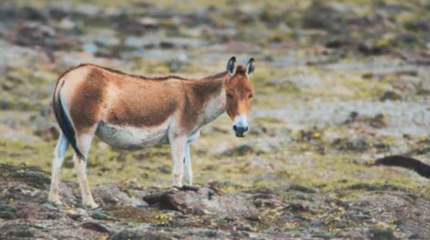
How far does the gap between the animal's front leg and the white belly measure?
0.21m

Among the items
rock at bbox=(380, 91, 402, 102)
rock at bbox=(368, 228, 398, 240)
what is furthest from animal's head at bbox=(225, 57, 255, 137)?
rock at bbox=(380, 91, 402, 102)

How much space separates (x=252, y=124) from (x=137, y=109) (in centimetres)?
A: 1022

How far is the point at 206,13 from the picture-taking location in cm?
4984

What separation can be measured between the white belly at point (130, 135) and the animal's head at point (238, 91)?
103 cm

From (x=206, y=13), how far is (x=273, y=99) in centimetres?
2081

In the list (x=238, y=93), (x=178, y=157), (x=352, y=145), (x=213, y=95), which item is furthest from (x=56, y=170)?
(x=352, y=145)

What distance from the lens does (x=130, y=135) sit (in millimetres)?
16734

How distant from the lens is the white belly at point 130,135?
16.6 metres

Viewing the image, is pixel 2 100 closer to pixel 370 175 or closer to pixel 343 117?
pixel 343 117

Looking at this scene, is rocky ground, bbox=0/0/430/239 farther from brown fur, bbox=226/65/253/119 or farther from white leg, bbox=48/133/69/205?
brown fur, bbox=226/65/253/119

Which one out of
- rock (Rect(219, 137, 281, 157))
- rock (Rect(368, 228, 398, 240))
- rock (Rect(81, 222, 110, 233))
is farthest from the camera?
rock (Rect(219, 137, 281, 157))

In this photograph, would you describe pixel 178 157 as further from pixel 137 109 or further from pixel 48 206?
pixel 48 206

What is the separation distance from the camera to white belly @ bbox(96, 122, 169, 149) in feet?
54.5

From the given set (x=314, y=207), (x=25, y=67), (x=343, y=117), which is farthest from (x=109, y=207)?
(x=25, y=67)
